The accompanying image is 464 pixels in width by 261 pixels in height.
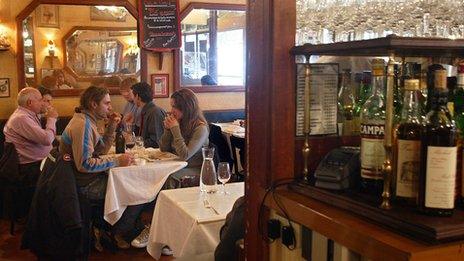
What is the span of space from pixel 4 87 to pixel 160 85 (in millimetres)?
1836

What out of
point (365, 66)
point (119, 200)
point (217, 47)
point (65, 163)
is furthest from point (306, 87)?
point (217, 47)

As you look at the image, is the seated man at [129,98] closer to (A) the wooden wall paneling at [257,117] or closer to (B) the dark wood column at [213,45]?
(B) the dark wood column at [213,45]

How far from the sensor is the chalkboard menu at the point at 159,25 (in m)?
6.12

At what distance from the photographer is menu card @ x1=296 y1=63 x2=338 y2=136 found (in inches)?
53.8

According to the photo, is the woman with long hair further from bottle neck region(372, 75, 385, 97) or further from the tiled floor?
bottle neck region(372, 75, 385, 97)

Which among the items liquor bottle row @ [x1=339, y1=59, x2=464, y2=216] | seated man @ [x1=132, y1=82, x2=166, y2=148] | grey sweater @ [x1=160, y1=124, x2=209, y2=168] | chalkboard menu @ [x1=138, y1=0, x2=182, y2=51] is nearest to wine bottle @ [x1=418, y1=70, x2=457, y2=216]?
liquor bottle row @ [x1=339, y1=59, x2=464, y2=216]

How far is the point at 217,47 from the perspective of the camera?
684 cm

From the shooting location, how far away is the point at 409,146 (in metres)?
1.10

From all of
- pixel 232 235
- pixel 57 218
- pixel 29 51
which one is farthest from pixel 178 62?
pixel 232 235

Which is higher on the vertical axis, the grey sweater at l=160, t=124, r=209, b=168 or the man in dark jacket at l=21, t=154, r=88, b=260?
the grey sweater at l=160, t=124, r=209, b=168

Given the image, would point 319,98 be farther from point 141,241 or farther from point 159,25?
point 159,25

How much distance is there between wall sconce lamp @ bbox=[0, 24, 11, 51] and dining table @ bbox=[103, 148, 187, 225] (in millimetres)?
2870

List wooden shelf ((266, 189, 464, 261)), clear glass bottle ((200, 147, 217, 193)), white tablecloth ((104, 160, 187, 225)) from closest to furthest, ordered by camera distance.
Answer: wooden shelf ((266, 189, 464, 261)), clear glass bottle ((200, 147, 217, 193)), white tablecloth ((104, 160, 187, 225))

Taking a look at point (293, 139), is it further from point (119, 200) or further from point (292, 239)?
point (119, 200)
